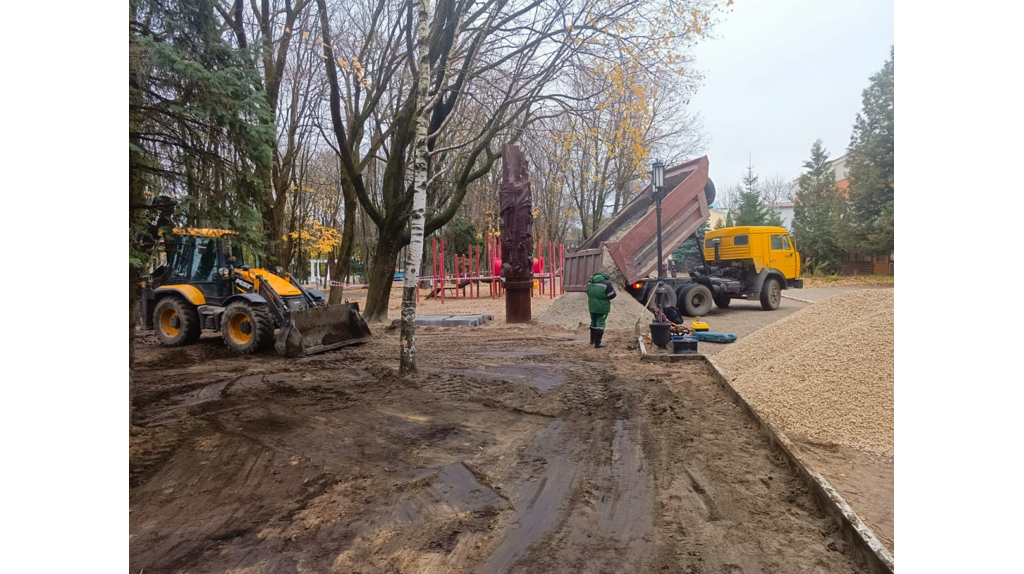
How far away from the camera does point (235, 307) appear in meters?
9.75

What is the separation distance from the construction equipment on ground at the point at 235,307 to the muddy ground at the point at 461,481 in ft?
7.11

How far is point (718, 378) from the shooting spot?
7277mm

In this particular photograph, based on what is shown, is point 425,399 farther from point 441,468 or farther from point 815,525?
point 815,525

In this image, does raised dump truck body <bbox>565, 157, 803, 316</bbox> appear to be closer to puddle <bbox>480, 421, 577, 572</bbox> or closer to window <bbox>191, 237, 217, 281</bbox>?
window <bbox>191, 237, 217, 281</bbox>

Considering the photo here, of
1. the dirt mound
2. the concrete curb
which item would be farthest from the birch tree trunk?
the dirt mound

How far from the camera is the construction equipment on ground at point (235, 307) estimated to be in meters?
9.57

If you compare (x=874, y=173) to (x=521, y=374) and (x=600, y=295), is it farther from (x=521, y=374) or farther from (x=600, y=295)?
(x=521, y=374)

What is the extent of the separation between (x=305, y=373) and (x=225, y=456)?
3.48 meters

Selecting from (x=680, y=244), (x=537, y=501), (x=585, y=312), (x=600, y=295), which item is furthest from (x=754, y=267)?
(x=537, y=501)

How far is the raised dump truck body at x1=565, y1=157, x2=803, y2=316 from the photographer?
14.1 metres

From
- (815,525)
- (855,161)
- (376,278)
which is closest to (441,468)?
(815,525)

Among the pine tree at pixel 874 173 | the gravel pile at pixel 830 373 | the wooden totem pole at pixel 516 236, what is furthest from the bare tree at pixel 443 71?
the pine tree at pixel 874 173

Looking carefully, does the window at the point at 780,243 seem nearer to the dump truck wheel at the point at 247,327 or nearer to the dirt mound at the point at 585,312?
the dirt mound at the point at 585,312

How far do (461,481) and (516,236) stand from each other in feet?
34.7
